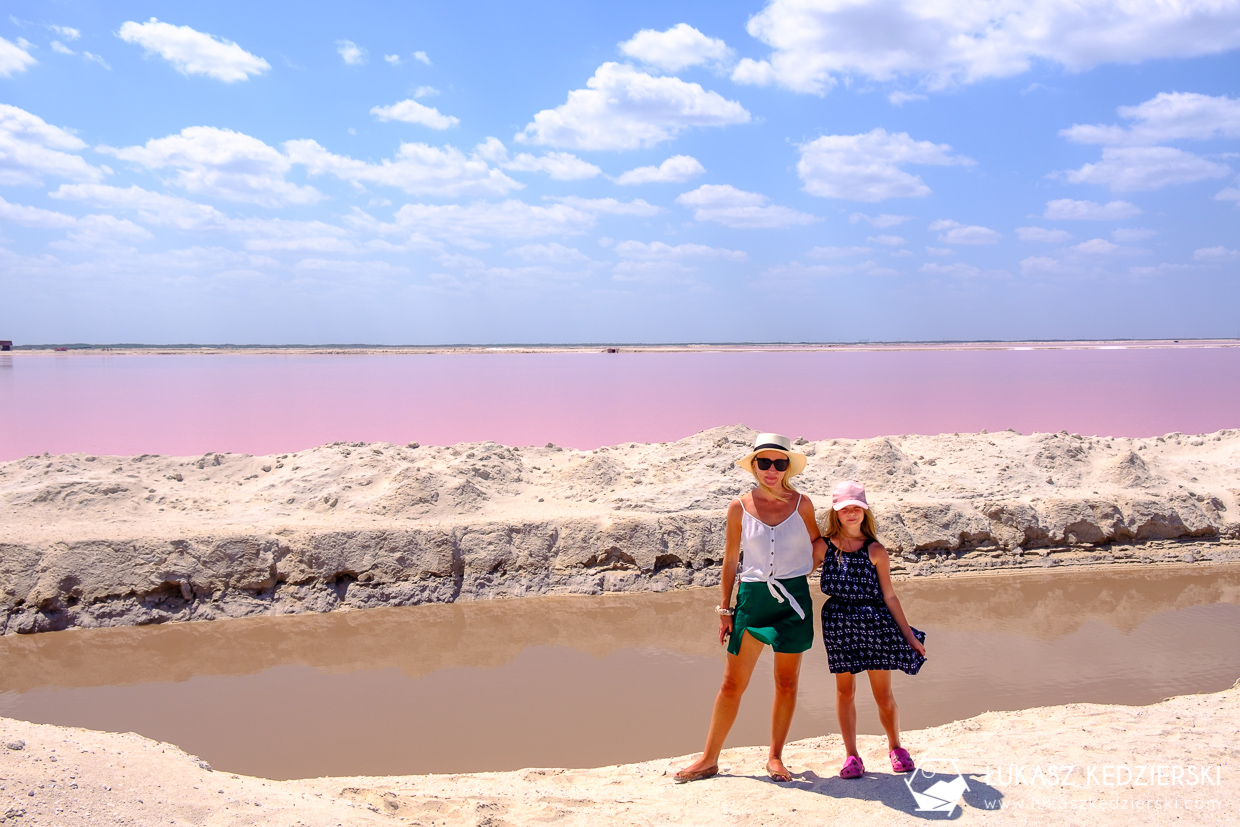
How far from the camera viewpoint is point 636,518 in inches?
261

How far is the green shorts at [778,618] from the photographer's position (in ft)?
9.20

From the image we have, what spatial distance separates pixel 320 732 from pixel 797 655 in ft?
8.62

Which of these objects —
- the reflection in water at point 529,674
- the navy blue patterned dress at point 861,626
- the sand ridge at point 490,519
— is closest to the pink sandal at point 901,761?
the navy blue patterned dress at point 861,626

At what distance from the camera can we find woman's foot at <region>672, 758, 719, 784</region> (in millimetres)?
A: 3084

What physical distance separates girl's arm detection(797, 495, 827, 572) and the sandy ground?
0.88 metres

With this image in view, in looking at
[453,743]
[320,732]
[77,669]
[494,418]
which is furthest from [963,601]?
[494,418]

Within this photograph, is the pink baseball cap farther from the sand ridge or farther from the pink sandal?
the sand ridge

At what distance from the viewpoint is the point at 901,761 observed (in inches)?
120

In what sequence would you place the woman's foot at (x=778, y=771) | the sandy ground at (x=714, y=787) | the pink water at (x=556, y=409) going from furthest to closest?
the pink water at (x=556, y=409)
the woman's foot at (x=778, y=771)
the sandy ground at (x=714, y=787)

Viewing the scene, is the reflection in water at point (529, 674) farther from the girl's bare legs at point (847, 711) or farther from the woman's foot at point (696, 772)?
the girl's bare legs at point (847, 711)

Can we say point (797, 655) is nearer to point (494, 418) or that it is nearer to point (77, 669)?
point (77, 669)

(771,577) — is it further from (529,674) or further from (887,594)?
(529,674)

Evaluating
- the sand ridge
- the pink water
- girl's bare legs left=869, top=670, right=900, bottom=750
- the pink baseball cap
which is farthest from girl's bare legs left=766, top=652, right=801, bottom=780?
the pink water

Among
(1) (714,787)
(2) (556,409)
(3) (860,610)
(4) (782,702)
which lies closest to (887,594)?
(3) (860,610)
